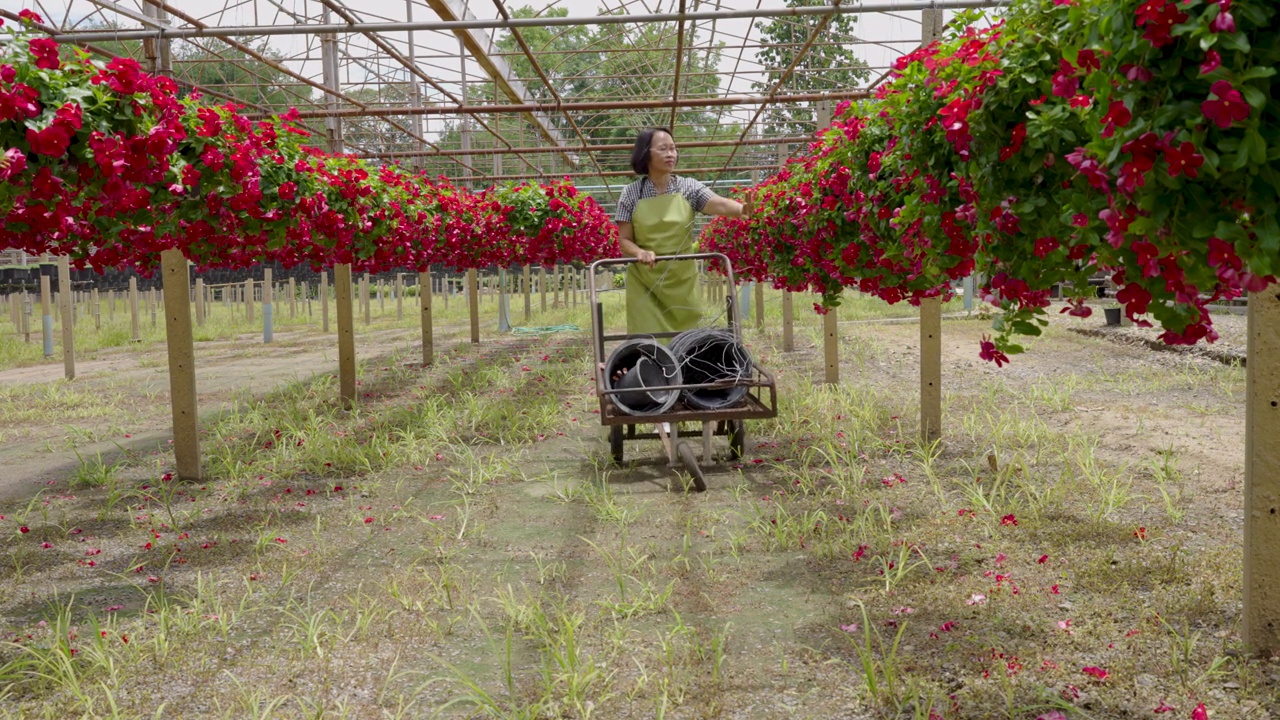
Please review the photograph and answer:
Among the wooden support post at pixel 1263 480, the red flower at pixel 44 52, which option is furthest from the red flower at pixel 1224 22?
the red flower at pixel 44 52

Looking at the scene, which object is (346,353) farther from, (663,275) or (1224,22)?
(1224,22)

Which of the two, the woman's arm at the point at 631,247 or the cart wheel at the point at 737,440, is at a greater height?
the woman's arm at the point at 631,247

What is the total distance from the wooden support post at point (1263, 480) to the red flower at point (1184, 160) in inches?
51.4

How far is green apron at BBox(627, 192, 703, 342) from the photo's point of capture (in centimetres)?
534

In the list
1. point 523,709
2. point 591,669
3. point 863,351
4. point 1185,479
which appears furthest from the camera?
point 863,351

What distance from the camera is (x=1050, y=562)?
3408 millimetres

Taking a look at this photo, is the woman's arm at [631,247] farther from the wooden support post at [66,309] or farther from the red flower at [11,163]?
Answer: the wooden support post at [66,309]

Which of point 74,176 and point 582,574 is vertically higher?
point 74,176

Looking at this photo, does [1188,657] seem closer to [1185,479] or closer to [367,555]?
[1185,479]

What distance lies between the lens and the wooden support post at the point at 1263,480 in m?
2.55

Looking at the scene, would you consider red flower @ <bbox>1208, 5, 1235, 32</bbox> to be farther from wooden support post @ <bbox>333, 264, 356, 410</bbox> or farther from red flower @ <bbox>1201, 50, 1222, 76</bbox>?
wooden support post @ <bbox>333, 264, 356, 410</bbox>

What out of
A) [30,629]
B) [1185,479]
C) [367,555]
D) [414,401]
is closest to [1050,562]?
[1185,479]

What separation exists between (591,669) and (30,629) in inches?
74.0

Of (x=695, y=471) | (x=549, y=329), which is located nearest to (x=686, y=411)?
(x=695, y=471)
